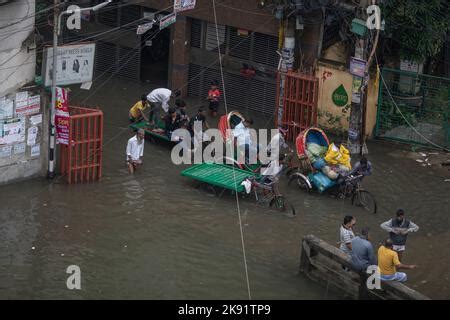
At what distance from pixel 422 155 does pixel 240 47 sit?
21.1ft

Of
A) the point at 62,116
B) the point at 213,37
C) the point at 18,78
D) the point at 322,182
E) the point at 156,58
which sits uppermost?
the point at 18,78

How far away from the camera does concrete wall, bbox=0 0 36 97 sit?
1859cm

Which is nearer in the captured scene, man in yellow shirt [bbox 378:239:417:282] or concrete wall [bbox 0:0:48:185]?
man in yellow shirt [bbox 378:239:417:282]

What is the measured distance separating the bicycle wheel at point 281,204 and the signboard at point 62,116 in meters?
4.60

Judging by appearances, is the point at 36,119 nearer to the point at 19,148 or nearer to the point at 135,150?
the point at 19,148

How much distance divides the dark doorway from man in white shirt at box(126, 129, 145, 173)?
26.6 feet

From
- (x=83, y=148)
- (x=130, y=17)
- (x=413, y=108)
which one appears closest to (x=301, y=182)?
(x=413, y=108)

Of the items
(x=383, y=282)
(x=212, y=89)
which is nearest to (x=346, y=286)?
(x=383, y=282)

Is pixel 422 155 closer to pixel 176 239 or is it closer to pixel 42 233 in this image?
pixel 176 239

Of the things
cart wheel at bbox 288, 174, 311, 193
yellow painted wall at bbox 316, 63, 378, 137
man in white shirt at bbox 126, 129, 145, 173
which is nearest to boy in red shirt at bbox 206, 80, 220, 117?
yellow painted wall at bbox 316, 63, 378, 137

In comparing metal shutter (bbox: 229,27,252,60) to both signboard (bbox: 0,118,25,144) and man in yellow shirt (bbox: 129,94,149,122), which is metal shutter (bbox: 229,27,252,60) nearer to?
man in yellow shirt (bbox: 129,94,149,122)

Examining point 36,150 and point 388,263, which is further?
point 36,150

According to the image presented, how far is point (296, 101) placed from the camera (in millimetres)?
23281

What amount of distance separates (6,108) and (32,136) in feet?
3.42
